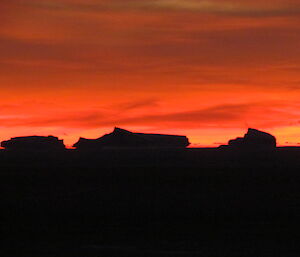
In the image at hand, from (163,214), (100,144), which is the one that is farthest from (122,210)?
(100,144)

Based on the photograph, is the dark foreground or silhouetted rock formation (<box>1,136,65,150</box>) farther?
silhouetted rock formation (<box>1,136,65,150</box>)

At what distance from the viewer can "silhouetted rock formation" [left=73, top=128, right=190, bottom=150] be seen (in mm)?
105162

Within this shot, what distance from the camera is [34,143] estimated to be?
111 m

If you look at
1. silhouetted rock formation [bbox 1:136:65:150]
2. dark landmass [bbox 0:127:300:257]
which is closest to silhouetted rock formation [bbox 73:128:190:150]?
silhouetted rock formation [bbox 1:136:65:150]

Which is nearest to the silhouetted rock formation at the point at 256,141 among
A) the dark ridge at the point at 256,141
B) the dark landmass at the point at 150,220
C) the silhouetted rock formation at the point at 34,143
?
the dark ridge at the point at 256,141

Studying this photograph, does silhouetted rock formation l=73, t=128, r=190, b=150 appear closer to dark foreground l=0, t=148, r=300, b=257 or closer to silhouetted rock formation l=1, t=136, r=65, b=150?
→ silhouetted rock formation l=1, t=136, r=65, b=150

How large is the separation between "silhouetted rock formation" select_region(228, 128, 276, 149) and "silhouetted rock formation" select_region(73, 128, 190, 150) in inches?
361

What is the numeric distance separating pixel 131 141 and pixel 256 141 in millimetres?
17552

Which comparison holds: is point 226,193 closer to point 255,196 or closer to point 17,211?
point 255,196

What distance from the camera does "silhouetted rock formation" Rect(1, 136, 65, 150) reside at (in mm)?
110000

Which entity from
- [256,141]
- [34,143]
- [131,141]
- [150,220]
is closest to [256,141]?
[256,141]

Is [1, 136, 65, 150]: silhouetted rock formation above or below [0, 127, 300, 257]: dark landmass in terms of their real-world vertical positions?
above

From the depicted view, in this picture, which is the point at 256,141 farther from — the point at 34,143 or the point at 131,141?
the point at 34,143

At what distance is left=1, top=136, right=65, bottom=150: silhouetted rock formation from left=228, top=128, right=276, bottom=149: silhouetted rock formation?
25933 mm
